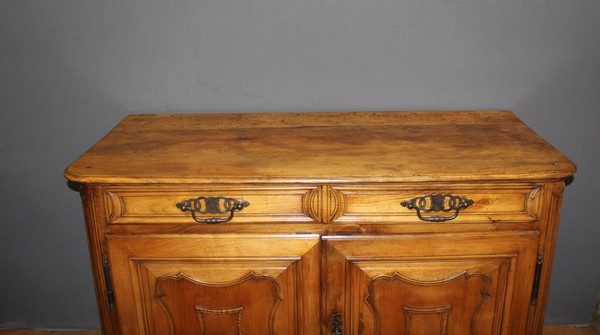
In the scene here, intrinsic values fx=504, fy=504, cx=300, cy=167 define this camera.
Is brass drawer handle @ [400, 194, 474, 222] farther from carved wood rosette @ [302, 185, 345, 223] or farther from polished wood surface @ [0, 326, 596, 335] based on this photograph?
polished wood surface @ [0, 326, 596, 335]

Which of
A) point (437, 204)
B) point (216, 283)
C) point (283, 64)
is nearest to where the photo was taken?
point (437, 204)

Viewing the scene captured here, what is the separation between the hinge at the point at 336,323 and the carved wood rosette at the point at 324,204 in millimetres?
297

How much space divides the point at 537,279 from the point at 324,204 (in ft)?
2.13

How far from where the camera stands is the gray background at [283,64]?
5.75 feet

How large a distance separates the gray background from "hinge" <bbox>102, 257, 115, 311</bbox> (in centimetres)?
65

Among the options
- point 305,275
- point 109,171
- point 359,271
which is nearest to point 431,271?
point 359,271

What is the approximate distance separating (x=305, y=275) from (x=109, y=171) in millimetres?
600

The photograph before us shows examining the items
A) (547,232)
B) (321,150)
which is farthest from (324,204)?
(547,232)

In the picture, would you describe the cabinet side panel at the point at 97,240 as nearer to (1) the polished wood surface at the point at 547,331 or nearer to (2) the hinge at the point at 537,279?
(1) the polished wood surface at the point at 547,331

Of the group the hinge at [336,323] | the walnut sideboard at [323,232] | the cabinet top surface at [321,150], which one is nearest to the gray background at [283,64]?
the cabinet top surface at [321,150]

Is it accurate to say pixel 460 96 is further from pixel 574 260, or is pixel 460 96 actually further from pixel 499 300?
pixel 574 260

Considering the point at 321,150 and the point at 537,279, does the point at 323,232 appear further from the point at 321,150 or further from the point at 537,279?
the point at 537,279

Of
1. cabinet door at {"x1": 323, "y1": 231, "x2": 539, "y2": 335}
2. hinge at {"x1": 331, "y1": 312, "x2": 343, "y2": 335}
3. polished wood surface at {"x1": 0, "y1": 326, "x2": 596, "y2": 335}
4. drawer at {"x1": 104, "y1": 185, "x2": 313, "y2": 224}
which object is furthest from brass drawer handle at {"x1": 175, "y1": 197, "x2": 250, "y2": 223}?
polished wood surface at {"x1": 0, "y1": 326, "x2": 596, "y2": 335}

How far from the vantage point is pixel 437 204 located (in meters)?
1.33
